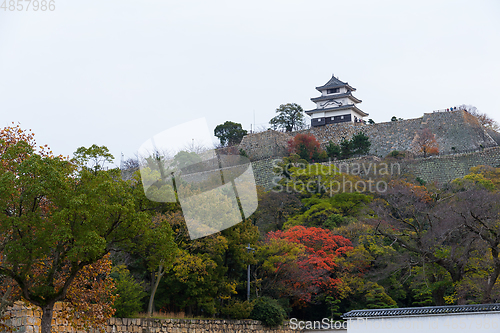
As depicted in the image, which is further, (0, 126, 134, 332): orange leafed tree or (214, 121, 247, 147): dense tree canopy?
(214, 121, 247, 147): dense tree canopy

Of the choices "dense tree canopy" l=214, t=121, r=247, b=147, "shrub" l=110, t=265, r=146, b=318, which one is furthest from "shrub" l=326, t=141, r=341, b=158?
"shrub" l=110, t=265, r=146, b=318

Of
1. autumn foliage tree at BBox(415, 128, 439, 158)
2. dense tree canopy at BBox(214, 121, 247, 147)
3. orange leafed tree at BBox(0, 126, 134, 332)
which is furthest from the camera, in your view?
dense tree canopy at BBox(214, 121, 247, 147)

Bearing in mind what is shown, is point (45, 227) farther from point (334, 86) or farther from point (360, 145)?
point (334, 86)

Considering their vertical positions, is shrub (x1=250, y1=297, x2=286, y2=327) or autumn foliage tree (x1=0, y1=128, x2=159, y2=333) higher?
autumn foliage tree (x1=0, y1=128, x2=159, y2=333)

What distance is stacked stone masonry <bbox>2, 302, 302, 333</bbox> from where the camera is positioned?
1077cm

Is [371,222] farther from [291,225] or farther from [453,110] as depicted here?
[453,110]

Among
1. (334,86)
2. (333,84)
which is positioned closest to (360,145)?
(334,86)

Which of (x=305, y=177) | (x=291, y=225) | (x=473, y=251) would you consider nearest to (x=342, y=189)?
(x=305, y=177)

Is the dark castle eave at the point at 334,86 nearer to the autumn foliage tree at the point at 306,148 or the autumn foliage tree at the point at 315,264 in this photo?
→ the autumn foliage tree at the point at 306,148

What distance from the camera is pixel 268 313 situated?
17297mm

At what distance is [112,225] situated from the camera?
380 inches

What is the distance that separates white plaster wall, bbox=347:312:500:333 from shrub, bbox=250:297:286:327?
7.32 metres

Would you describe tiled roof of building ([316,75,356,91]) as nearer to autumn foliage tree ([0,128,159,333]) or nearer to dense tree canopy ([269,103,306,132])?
dense tree canopy ([269,103,306,132])

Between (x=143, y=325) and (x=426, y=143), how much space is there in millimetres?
26869
